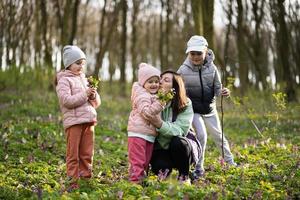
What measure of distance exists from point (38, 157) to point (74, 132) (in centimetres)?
219

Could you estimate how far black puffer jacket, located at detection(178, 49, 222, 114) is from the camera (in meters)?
7.14

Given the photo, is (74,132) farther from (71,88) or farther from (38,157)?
(38,157)

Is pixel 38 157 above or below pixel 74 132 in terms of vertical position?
below

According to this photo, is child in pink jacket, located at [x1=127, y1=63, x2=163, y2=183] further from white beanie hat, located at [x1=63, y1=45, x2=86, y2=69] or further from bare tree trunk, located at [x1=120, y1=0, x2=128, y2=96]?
bare tree trunk, located at [x1=120, y1=0, x2=128, y2=96]

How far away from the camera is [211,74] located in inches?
284

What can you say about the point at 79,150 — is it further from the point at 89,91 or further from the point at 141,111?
the point at 141,111

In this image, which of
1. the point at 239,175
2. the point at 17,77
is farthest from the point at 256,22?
the point at 239,175

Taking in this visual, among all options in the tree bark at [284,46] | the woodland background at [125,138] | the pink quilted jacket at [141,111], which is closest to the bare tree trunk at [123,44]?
the woodland background at [125,138]

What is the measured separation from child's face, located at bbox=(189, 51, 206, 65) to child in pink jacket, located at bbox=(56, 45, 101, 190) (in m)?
1.64

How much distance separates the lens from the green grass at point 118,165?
5.23 m

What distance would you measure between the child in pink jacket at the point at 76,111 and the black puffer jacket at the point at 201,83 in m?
1.55

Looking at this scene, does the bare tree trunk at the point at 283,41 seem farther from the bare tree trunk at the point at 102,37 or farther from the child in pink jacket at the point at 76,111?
the child in pink jacket at the point at 76,111

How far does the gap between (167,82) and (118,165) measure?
247 cm

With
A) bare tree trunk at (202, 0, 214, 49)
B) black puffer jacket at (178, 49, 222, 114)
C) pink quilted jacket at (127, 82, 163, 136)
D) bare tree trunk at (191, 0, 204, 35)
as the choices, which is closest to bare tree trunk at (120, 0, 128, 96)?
bare tree trunk at (202, 0, 214, 49)
